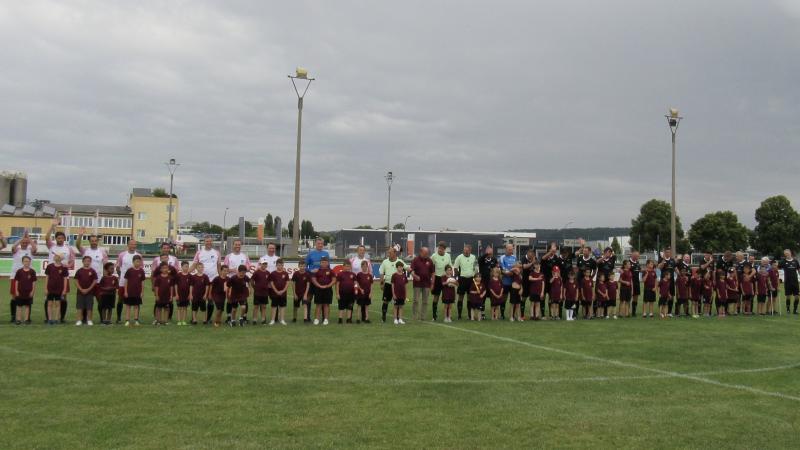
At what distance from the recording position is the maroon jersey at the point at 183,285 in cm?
1384

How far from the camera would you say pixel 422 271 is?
15.0m

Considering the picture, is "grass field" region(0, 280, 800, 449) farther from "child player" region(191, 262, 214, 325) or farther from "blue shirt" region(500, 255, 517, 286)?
"blue shirt" region(500, 255, 517, 286)

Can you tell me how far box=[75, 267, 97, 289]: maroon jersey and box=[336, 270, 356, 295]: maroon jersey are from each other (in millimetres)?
5122

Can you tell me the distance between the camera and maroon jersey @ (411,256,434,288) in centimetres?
1498

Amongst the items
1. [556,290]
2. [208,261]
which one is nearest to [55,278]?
[208,261]

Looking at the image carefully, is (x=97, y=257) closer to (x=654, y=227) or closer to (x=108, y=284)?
(x=108, y=284)

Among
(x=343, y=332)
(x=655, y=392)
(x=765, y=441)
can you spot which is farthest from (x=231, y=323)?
(x=765, y=441)

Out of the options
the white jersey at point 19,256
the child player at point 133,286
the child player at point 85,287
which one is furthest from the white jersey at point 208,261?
the white jersey at point 19,256

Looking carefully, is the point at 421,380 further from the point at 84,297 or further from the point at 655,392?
the point at 84,297

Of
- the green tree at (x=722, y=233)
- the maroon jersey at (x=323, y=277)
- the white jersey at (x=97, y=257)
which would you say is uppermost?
the green tree at (x=722, y=233)

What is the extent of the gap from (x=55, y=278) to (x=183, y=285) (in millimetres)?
2528

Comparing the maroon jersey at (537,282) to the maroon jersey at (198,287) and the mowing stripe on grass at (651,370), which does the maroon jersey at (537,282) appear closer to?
the mowing stripe on grass at (651,370)

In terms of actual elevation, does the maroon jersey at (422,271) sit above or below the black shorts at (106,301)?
above

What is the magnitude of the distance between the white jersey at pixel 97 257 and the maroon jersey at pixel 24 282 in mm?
1109
